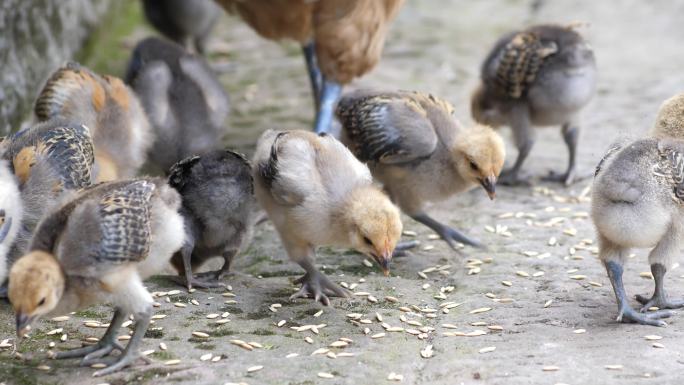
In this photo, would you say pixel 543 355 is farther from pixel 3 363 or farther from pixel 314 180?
pixel 3 363

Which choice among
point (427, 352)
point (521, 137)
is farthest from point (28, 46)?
point (427, 352)

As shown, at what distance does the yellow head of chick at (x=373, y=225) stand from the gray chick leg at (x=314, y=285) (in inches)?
15.9

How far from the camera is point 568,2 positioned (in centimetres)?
1127

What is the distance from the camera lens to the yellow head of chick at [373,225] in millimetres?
4402

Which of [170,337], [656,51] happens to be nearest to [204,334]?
[170,337]

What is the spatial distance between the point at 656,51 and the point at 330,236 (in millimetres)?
6074

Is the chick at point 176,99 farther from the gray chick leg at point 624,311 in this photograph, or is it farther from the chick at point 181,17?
the gray chick leg at point 624,311

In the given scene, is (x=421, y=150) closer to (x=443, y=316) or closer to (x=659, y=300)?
(x=443, y=316)

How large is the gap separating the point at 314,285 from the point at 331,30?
2.32 metres

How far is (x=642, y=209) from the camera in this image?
4.33 m

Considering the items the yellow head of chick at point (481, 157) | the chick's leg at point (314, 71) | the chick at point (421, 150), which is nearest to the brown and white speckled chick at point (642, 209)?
the yellow head of chick at point (481, 157)

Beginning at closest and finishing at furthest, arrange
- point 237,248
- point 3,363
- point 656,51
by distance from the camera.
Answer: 1. point 3,363
2. point 237,248
3. point 656,51

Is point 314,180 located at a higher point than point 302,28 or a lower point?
lower

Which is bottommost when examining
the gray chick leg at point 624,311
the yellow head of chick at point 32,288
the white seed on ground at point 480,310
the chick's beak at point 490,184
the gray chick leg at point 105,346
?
the white seed on ground at point 480,310
